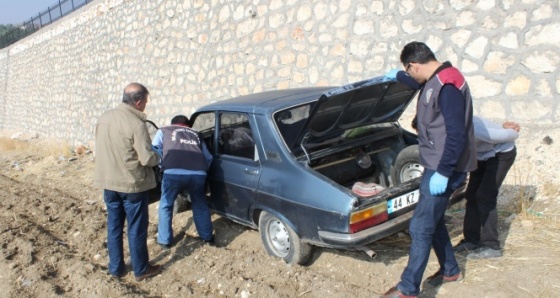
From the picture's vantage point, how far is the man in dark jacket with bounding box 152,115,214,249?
190 inches

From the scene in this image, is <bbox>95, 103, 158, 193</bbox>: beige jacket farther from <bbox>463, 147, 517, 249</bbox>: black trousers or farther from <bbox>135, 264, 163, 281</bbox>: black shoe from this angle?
<bbox>463, 147, 517, 249</bbox>: black trousers

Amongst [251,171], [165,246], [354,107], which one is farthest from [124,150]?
[354,107]

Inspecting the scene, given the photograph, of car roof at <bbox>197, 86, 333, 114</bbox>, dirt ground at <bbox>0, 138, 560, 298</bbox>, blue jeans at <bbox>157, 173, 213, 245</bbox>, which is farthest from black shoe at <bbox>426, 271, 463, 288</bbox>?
blue jeans at <bbox>157, 173, 213, 245</bbox>

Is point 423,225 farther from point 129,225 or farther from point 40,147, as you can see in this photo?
point 40,147

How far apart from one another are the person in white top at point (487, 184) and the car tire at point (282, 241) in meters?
1.44

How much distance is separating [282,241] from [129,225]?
1477 millimetres

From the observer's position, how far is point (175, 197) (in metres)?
5.08

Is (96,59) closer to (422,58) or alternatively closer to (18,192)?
(18,192)

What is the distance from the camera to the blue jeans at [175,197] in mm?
4867

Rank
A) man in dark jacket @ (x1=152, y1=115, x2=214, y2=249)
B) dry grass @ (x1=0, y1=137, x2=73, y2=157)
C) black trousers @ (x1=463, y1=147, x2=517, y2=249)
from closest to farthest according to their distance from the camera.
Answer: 1. black trousers @ (x1=463, y1=147, x2=517, y2=249)
2. man in dark jacket @ (x1=152, y1=115, x2=214, y2=249)
3. dry grass @ (x1=0, y1=137, x2=73, y2=157)

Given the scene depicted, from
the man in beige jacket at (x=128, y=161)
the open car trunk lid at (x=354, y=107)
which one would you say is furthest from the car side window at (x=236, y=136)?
the man in beige jacket at (x=128, y=161)

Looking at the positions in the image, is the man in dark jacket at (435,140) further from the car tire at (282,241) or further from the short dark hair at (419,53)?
the car tire at (282,241)

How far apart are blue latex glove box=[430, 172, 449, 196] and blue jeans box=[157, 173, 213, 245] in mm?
2563

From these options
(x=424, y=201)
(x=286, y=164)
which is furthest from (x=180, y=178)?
(x=424, y=201)
